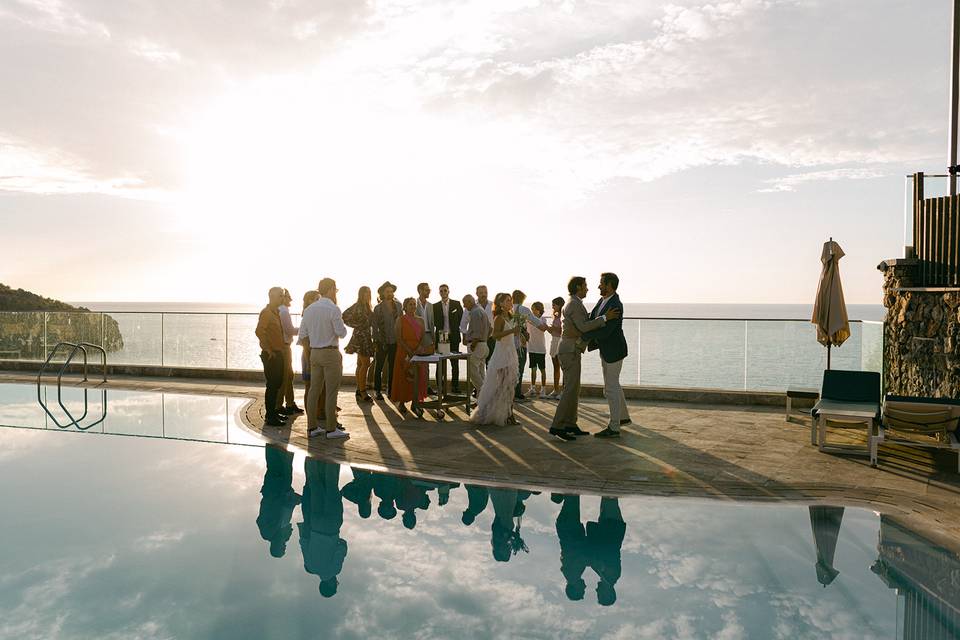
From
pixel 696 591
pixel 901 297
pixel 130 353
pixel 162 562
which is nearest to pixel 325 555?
pixel 162 562

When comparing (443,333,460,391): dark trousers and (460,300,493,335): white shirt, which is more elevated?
(460,300,493,335): white shirt

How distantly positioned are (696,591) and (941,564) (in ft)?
5.58

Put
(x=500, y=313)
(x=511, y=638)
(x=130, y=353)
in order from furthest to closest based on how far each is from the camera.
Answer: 1. (x=130, y=353)
2. (x=500, y=313)
3. (x=511, y=638)

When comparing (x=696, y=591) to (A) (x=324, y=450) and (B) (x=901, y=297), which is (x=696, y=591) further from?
(B) (x=901, y=297)

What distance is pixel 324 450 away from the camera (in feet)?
23.7

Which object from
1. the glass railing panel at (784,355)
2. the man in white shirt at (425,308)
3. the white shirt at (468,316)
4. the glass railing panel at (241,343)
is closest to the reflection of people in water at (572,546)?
the white shirt at (468,316)

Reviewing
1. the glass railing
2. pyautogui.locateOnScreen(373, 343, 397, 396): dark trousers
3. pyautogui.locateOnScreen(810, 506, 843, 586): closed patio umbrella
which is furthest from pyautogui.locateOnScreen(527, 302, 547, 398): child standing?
pyautogui.locateOnScreen(810, 506, 843, 586): closed patio umbrella

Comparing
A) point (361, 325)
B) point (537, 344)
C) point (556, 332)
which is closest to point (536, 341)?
point (537, 344)

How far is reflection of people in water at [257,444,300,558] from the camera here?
15.3 feet

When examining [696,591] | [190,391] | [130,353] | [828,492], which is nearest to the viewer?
[696,591]

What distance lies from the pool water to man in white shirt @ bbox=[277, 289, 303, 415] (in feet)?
8.59

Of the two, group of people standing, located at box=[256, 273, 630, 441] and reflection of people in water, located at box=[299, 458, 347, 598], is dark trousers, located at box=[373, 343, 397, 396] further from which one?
reflection of people in water, located at box=[299, 458, 347, 598]

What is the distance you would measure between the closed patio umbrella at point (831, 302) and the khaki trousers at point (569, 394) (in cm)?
353

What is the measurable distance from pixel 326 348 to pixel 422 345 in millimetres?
1711
